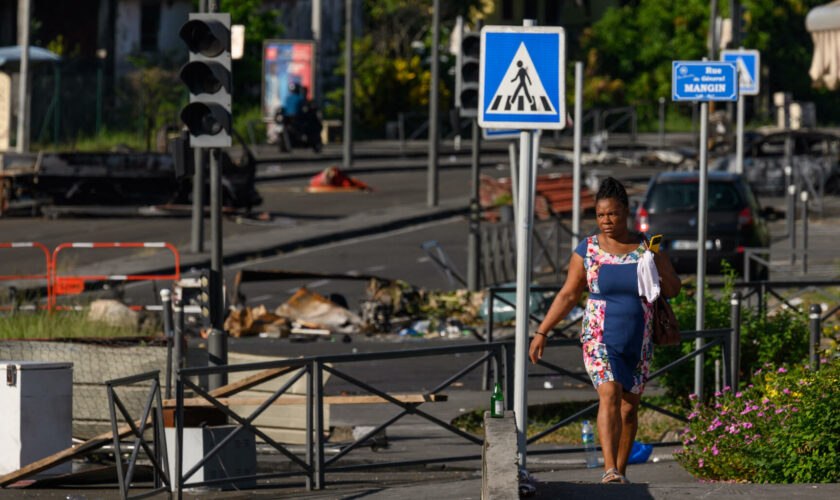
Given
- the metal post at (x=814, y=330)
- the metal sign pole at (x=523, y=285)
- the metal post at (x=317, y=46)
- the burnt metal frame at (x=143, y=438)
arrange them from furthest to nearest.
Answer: the metal post at (x=317, y=46) < the metal post at (x=814, y=330) < the burnt metal frame at (x=143, y=438) < the metal sign pole at (x=523, y=285)

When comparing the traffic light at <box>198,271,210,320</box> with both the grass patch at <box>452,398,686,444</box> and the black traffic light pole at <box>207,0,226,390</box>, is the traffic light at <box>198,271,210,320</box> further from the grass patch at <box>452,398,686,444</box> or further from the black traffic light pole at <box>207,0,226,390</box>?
the grass patch at <box>452,398,686,444</box>

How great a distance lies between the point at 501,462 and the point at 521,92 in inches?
108

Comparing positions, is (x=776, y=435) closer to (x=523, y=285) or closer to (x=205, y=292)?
(x=523, y=285)

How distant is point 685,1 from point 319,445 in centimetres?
5285

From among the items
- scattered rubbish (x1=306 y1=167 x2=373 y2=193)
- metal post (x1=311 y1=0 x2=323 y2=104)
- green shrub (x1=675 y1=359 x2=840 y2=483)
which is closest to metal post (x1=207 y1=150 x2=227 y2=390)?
green shrub (x1=675 y1=359 x2=840 y2=483)

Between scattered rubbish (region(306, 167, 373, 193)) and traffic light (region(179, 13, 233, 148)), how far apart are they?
21.6 m

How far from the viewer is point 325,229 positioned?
1085 inches

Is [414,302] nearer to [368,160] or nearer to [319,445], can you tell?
[319,445]

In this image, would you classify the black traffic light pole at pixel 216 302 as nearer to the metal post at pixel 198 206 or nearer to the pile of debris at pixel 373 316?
the pile of debris at pixel 373 316

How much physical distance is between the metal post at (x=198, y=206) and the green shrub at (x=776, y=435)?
14.4m

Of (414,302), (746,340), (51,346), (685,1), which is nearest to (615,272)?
(746,340)

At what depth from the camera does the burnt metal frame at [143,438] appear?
899 centimetres

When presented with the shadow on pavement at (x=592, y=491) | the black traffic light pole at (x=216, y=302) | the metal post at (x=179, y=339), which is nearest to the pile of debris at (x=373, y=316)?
the black traffic light pole at (x=216, y=302)

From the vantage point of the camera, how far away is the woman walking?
819cm
